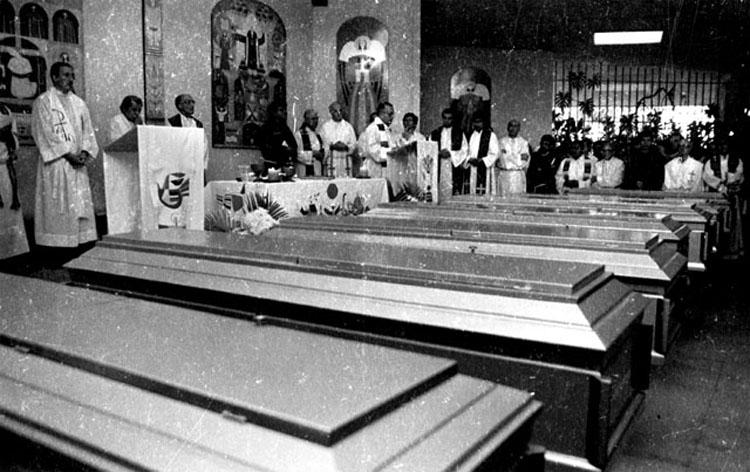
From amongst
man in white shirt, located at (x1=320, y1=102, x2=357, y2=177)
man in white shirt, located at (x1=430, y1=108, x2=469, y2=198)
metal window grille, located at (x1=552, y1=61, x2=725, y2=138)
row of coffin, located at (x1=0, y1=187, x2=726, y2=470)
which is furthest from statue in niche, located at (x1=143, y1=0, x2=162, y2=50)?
metal window grille, located at (x1=552, y1=61, x2=725, y2=138)

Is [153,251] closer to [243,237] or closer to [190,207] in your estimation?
[243,237]

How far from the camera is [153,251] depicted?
232cm

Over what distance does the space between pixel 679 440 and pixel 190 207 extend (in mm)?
3495

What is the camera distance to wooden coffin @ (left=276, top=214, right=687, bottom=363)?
2.47 meters

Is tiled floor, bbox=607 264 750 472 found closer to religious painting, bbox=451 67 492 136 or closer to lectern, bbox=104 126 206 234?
lectern, bbox=104 126 206 234

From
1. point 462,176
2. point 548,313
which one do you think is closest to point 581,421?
point 548,313

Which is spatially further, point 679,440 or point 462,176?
point 462,176

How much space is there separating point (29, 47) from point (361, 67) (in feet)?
14.8

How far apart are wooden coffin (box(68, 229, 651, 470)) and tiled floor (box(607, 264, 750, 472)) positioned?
248 millimetres

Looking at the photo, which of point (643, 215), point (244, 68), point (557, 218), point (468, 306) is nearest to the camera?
point (468, 306)

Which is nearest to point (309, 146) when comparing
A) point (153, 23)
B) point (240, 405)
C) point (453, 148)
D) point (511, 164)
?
point (153, 23)

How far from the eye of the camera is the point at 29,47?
604cm

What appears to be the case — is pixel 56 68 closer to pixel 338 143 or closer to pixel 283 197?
pixel 283 197

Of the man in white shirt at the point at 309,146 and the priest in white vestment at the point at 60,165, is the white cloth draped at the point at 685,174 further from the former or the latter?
the priest in white vestment at the point at 60,165
